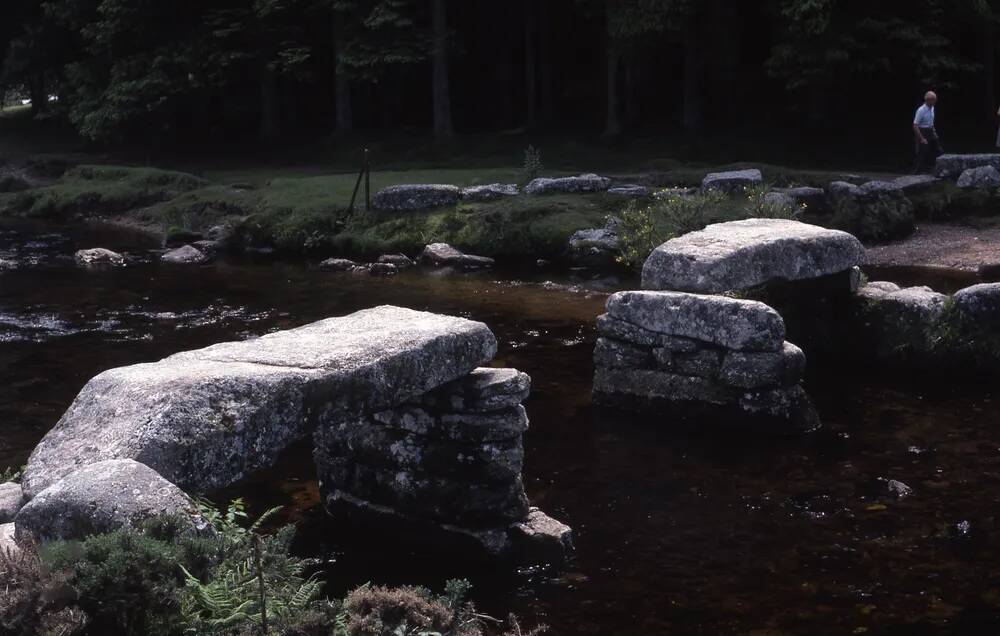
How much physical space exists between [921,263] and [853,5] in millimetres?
11509

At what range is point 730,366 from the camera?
12.8m

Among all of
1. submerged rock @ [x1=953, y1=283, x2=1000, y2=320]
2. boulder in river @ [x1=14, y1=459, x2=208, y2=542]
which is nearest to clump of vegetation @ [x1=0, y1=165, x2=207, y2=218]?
submerged rock @ [x1=953, y1=283, x2=1000, y2=320]

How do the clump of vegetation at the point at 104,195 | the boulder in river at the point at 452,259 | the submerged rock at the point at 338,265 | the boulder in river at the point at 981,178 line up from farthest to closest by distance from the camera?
the clump of vegetation at the point at 104,195, the boulder in river at the point at 981,178, the submerged rock at the point at 338,265, the boulder in river at the point at 452,259

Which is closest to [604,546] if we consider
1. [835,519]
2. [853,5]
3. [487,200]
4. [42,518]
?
Result: [835,519]

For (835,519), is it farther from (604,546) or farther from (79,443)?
(79,443)

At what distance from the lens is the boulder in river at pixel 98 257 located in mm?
25141

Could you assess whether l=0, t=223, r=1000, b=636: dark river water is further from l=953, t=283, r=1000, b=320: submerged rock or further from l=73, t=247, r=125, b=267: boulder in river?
l=73, t=247, r=125, b=267: boulder in river

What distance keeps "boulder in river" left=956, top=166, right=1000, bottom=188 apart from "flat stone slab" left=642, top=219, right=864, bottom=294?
1104 cm

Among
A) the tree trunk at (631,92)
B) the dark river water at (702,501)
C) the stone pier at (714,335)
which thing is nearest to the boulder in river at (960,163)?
the dark river water at (702,501)

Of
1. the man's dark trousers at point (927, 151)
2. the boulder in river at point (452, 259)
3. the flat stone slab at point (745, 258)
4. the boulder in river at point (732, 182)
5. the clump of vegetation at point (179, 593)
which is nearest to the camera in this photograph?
the clump of vegetation at point (179, 593)

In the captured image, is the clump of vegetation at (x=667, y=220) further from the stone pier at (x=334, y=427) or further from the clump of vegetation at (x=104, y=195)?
the clump of vegetation at (x=104, y=195)

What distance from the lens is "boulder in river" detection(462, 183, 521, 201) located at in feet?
87.6

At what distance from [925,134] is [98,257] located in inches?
781

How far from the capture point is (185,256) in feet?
84.4
